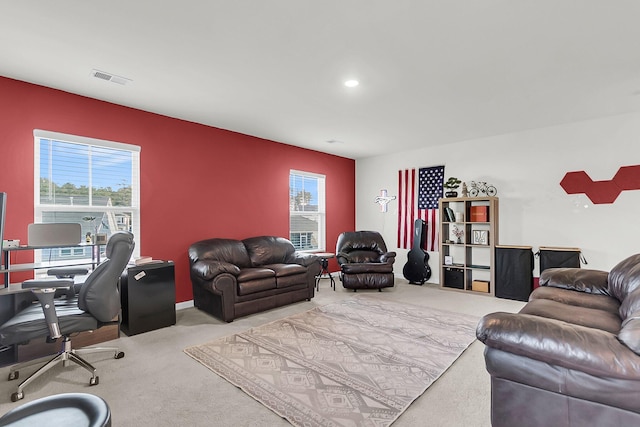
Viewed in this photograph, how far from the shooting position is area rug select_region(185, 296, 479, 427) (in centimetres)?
211

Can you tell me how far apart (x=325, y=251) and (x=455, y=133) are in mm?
3394

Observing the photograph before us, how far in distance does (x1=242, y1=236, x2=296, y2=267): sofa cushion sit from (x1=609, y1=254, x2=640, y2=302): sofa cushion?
155 inches

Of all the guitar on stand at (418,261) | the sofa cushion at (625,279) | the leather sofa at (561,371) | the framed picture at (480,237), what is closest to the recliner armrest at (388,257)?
the guitar on stand at (418,261)

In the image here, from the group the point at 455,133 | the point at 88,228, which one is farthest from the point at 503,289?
the point at 88,228

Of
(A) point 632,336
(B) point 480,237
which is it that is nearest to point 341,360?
(A) point 632,336

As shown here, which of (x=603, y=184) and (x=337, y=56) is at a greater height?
(x=337, y=56)

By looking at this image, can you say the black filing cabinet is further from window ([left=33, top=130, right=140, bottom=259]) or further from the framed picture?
the framed picture

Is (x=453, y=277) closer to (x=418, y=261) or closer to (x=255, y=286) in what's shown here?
(x=418, y=261)

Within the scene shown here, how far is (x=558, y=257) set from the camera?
461 cm

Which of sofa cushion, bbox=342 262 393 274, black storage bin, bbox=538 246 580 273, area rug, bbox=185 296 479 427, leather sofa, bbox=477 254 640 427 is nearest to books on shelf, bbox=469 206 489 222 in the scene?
black storage bin, bbox=538 246 580 273

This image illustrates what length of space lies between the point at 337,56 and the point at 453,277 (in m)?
4.44

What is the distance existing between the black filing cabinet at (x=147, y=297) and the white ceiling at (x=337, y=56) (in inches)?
79.5

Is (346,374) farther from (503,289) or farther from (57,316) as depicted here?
(503,289)

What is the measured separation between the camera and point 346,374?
2.53 m
